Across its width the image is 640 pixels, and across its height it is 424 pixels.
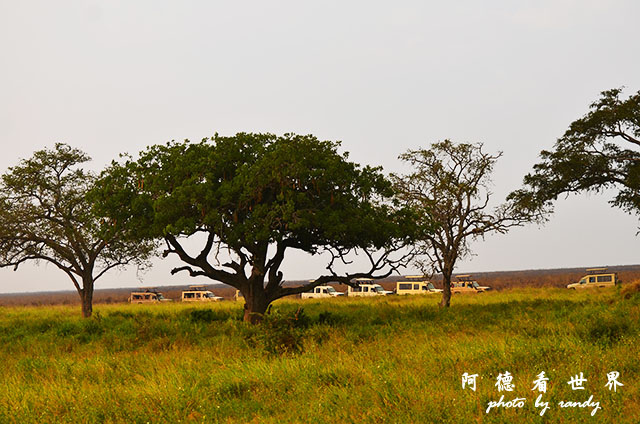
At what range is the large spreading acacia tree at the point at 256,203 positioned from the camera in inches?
823

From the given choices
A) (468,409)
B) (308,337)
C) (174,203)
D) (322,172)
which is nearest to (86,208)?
(174,203)

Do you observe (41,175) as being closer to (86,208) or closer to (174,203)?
(86,208)

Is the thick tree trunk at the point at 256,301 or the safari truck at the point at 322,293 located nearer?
the thick tree trunk at the point at 256,301

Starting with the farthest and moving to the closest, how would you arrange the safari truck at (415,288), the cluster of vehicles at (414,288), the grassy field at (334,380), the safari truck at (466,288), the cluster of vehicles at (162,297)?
the cluster of vehicles at (162,297), the safari truck at (415,288), the safari truck at (466,288), the cluster of vehicles at (414,288), the grassy field at (334,380)

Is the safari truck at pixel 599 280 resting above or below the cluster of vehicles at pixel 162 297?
above

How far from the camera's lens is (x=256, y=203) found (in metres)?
21.5

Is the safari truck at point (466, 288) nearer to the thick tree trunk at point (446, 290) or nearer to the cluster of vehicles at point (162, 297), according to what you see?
the thick tree trunk at point (446, 290)

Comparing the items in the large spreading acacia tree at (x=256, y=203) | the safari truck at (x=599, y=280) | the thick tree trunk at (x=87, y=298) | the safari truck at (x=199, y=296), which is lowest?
the safari truck at (x=199, y=296)
